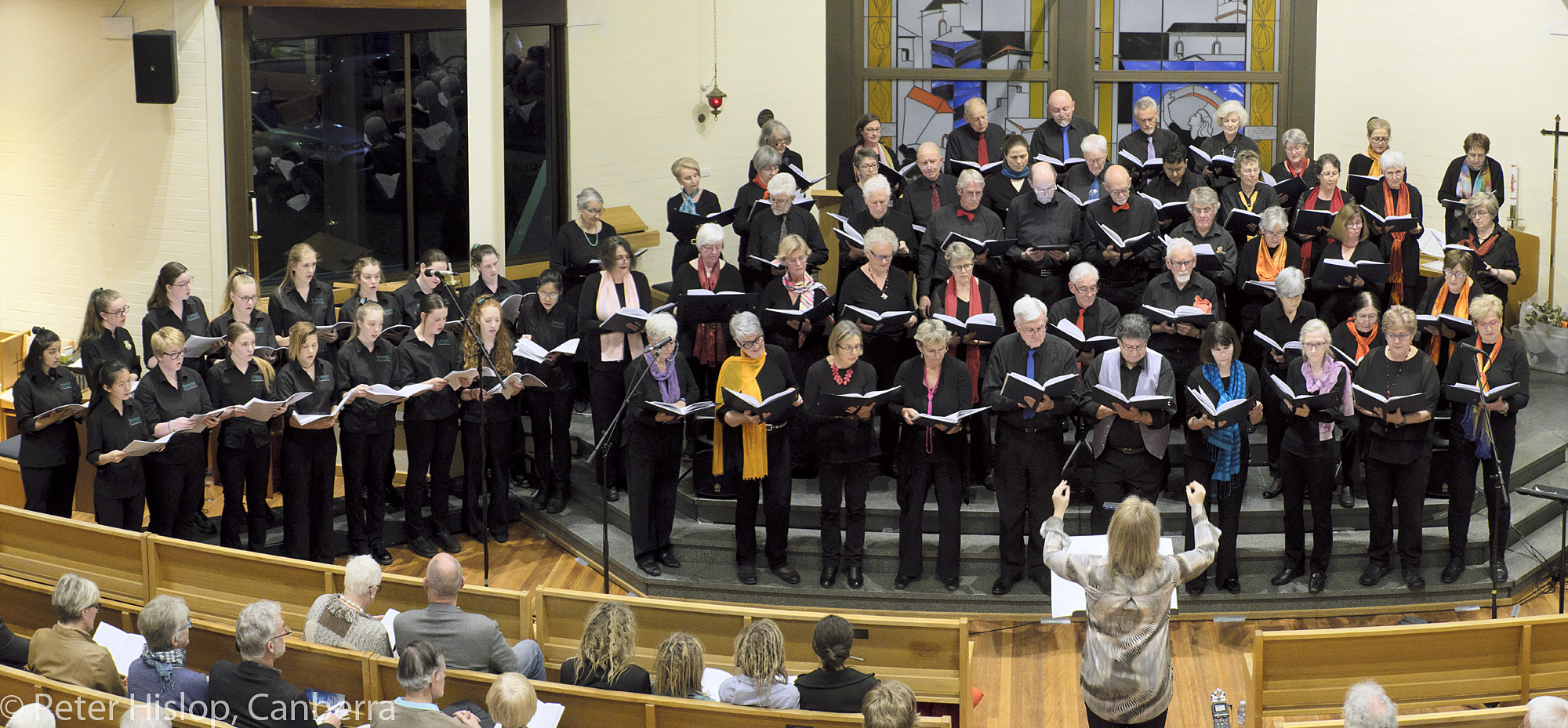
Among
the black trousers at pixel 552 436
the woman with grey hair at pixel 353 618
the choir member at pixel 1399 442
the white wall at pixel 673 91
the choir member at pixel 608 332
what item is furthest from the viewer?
the white wall at pixel 673 91

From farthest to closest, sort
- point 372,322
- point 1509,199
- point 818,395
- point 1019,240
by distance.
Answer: point 1509,199, point 1019,240, point 372,322, point 818,395

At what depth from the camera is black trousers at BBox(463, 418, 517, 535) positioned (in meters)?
7.87

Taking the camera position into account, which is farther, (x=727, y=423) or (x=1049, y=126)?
(x=1049, y=126)

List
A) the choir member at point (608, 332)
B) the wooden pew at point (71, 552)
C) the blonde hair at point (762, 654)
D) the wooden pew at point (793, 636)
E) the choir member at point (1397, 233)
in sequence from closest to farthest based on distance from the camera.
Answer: the blonde hair at point (762, 654) → the wooden pew at point (793, 636) → the wooden pew at point (71, 552) → the choir member at point (608, 332) → the choir member at point (1397, 233)

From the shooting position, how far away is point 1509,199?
1029cm

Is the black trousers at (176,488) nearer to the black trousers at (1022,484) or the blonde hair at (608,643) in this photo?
the blonde hair at (608,643)

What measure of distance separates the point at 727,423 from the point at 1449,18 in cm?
658

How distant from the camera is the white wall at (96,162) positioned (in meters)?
9.05

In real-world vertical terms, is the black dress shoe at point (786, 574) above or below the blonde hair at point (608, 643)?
below

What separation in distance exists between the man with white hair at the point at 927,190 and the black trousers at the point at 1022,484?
1735mm

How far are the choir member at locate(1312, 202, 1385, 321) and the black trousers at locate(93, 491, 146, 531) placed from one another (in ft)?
19.8

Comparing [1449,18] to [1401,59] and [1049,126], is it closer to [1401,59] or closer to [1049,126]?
[1401,59]

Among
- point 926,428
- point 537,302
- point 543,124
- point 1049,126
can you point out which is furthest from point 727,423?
point 543,124

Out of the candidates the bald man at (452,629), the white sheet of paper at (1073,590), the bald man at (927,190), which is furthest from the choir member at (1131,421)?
the bald man at (452,629)
